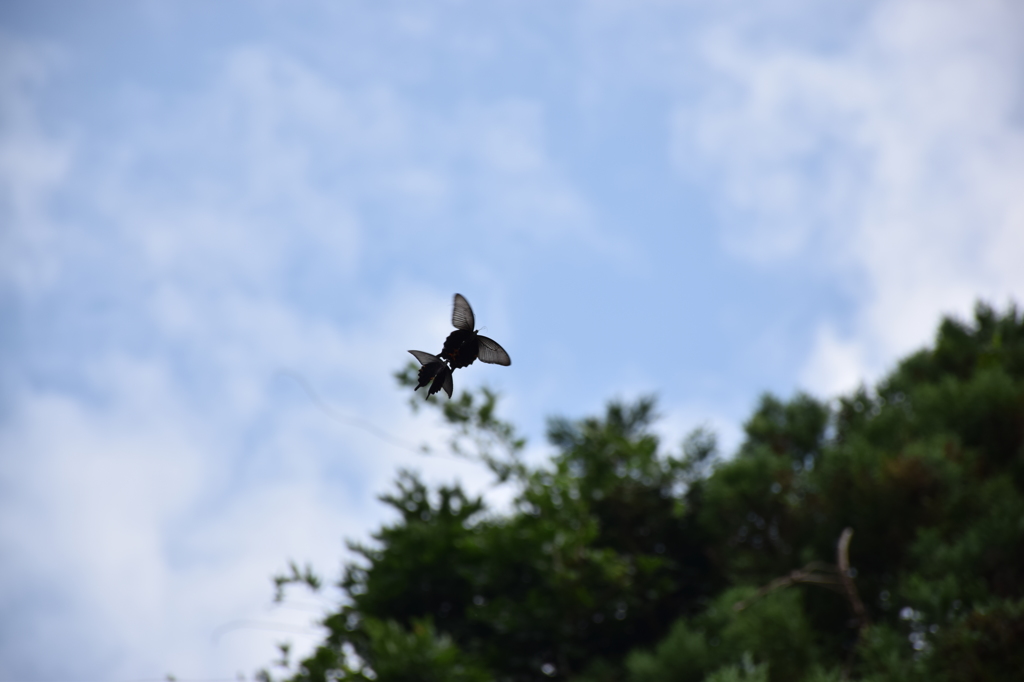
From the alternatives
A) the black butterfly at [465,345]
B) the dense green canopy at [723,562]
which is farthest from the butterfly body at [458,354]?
the dense green canopy at [723,562]

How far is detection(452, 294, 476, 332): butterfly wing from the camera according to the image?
1.29 metres

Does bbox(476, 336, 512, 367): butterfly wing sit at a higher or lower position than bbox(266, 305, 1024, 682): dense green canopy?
lower

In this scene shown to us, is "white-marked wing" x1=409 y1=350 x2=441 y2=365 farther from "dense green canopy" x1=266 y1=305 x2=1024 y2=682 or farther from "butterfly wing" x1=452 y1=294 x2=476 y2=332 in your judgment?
"dense green canopy" x1=266 y1=305 x2=1024 y2=682

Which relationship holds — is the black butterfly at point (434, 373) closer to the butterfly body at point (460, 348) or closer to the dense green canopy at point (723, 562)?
the butterfly body at point (460, 348)

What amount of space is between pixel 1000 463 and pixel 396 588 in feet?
18.4

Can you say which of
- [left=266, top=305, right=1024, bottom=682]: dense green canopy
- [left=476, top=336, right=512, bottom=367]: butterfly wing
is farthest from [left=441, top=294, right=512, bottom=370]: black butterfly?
[left=266, top=305, right=1024, bottom=682]: dense green canopy

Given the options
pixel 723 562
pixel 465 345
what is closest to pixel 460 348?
pixel 465 345

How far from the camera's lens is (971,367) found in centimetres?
962

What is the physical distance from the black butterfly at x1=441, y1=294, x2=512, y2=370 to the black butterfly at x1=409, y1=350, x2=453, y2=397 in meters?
0.03

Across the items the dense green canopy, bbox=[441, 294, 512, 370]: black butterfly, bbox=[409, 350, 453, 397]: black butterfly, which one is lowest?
bbox=[409, 350, 453, 397]: black butterfly

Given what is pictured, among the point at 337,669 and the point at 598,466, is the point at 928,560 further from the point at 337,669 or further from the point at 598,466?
the point at 337,669

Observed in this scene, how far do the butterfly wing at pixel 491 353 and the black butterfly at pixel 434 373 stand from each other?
6 centimetres

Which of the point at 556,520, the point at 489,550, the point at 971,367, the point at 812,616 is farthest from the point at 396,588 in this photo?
the point at 971,367

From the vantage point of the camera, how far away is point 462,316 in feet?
4.29
